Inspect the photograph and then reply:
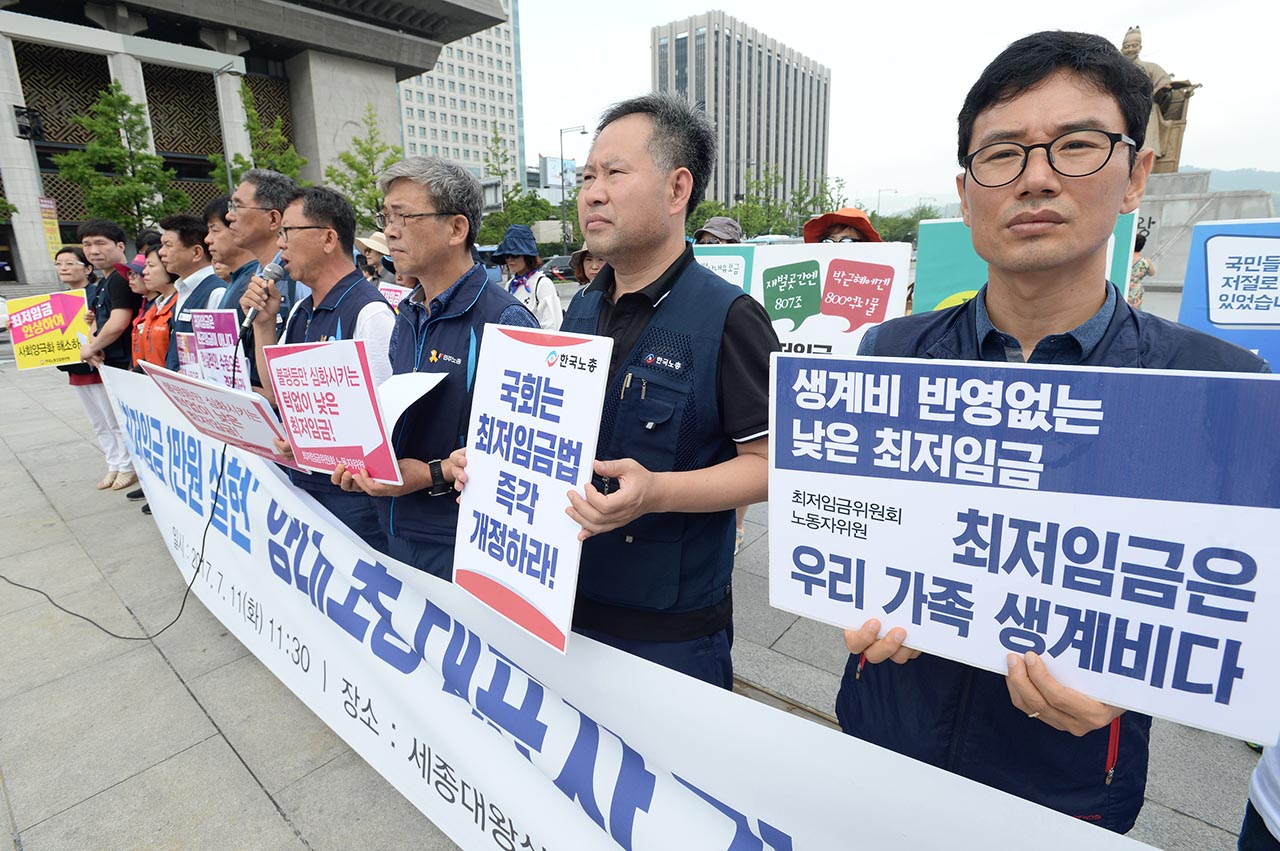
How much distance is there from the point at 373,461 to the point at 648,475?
1.00 metres

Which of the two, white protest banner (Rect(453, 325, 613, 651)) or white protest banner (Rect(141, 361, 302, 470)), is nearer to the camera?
white protest banner (Rect(453, 325, 613, 651))

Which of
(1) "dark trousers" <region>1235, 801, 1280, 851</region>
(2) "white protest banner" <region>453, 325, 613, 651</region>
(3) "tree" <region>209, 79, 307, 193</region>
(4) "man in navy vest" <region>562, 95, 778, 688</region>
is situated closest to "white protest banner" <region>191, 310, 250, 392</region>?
(2) "white protest banner" <region>453, 325, 613, 651</region>

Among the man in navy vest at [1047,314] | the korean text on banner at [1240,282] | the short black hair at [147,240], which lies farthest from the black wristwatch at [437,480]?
the short black hair at [147,240]

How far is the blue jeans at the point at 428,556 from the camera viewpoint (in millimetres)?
2082

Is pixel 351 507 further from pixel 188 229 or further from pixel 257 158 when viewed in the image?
pixel 257 158

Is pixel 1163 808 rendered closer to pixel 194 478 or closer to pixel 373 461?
pixel 373 461

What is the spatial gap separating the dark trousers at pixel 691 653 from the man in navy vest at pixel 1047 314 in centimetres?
51

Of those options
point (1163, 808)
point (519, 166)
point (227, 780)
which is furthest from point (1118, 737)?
point (519, 166)

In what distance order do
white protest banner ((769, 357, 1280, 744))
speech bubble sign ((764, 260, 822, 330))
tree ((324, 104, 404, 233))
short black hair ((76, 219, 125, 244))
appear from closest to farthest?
white protest banner ((769, 357, 1280, 744))
speech bubble sign ((764, 260, 822, 330))
short black hair ((76, 219, 125, 244))
tree ((324, 104, 404, 233))

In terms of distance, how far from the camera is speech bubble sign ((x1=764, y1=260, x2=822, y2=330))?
4.32 meters

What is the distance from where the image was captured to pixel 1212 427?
80cm

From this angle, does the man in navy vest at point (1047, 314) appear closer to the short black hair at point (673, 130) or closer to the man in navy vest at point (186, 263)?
the short black hair at point (673, 130)

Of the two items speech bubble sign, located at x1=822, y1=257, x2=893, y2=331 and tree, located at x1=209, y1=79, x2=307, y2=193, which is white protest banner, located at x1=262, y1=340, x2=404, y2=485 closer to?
speech bubble sign, located at x1=822, y1=257, x2=893, y2=331

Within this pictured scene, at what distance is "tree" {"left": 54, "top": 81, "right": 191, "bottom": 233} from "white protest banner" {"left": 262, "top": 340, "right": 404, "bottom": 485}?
2487cm
